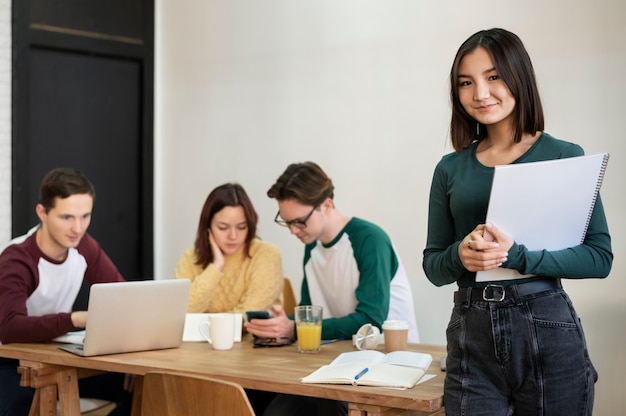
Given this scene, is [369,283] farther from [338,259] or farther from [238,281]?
[238,281]

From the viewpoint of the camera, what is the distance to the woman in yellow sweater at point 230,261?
317cm

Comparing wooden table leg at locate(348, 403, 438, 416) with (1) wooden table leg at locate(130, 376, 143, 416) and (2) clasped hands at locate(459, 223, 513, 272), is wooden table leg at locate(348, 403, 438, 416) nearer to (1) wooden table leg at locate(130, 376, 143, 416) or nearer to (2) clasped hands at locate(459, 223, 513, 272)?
(2) clasped hands at locate(459, 223, 513, 272)

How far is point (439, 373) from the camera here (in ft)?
6.94

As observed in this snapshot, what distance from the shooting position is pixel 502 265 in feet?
5.50

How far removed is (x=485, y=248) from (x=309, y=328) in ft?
3.04

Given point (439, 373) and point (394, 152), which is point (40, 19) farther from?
point (439, 373)

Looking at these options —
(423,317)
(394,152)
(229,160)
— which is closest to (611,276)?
(423,317)

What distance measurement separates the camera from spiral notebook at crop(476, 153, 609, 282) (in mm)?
1634

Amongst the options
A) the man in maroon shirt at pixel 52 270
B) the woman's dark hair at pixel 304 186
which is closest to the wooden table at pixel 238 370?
the man in maroon shirt at pixel 52 270

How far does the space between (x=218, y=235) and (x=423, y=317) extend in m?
1.13

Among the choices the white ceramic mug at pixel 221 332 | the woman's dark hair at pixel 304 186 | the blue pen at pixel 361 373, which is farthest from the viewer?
the woman's dark hair at pixel 304 186

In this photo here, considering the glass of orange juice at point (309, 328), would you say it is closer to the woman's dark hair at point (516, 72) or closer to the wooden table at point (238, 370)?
the wooden table at point (238, 370)

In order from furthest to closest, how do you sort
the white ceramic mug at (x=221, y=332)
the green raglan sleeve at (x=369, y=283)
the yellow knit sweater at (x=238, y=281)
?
1. the yellow knit sweater at (x=238, y=281)
2. the green raglan sleeve at (x=369, y=283)
3. the white ceramic mug at (x=221, y=332)

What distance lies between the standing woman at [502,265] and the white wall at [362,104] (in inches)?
66.5
